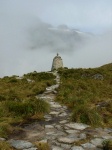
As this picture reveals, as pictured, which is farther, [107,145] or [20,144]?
[20,144]

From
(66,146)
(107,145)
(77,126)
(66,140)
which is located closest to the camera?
(107,145)

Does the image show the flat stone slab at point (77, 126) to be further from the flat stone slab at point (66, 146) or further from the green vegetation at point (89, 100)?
the flat stone slab at point (66, 146)

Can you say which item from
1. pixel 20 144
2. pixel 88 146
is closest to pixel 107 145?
pixel 88 146

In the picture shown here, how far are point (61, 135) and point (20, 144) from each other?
156 cm

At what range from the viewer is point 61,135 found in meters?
8.88

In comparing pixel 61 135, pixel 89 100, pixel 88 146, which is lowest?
pixel 88 146

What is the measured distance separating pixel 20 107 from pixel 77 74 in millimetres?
18124

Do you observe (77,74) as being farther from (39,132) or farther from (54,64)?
(39,132)

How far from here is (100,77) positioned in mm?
28438

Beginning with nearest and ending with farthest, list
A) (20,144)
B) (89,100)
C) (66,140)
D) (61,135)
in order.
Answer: (20,144) < (66,140) < (61,135) < (89,100)

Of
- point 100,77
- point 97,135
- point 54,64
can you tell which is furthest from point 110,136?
point 54,64

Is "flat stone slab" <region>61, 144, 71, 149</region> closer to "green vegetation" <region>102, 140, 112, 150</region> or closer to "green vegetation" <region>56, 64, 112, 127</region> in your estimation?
"green vegetation" <region>102, 140, 112, 150</region>

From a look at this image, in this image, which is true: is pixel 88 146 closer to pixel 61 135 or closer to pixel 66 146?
pixel 66 146

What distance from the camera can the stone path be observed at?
25.7 ft
